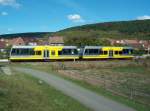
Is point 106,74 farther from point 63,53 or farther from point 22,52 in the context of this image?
point 22,52

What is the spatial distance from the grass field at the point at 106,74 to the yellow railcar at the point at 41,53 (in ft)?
11.1

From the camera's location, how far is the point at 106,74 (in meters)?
42.3

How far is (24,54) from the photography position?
53219 mm

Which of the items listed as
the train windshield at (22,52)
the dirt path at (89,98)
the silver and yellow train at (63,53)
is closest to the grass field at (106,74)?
the dirt path at (89,98)

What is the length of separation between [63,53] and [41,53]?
381cm

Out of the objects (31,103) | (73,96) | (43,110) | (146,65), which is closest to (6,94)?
(31,103)

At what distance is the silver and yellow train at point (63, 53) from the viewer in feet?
174

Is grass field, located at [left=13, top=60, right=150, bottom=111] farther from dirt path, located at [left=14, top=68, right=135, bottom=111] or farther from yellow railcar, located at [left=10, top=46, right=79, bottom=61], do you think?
yellow railcar, located at [left=10, top=46, right=79, bottom=61]

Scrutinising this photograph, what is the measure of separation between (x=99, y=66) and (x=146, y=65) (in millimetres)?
8492

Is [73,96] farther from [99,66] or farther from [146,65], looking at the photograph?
[146,65]

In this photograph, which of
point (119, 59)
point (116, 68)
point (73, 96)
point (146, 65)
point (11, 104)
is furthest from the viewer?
point (119, 59)

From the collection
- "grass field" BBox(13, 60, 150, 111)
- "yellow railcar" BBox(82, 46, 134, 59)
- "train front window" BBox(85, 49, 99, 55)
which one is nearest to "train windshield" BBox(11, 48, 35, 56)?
"grass field" BBox(13, 60, 150, 111)

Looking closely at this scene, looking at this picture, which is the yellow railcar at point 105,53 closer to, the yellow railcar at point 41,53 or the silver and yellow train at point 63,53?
the silver and yellow train at point 63,53

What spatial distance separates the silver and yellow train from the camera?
2087 inches
